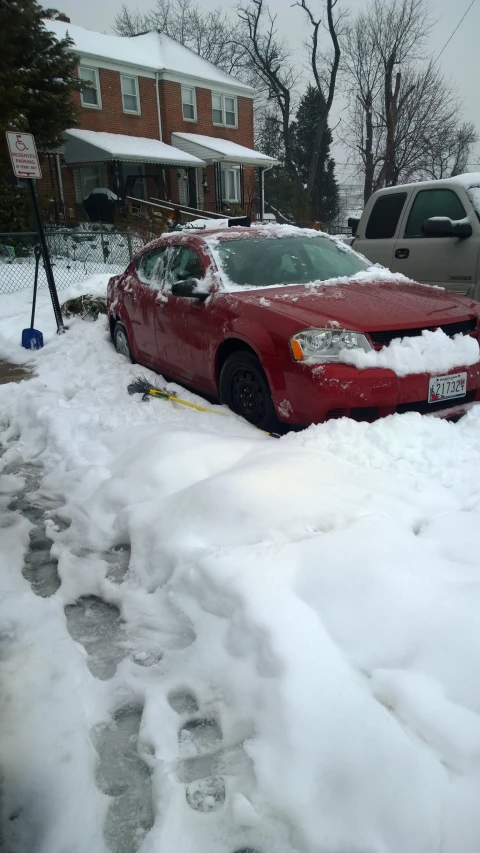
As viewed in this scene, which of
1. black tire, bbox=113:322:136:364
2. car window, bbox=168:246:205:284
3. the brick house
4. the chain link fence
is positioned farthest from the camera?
the brick house

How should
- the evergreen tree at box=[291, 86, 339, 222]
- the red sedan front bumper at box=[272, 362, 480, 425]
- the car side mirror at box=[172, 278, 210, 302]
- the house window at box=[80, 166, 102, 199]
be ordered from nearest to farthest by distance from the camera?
1. the red sedan front bumper at box=[272, 362, 480, 425]
2. the car side mirror at box=[172, 278, 210, 302]
3. the house window at box=[80, 166, 102, 199]
4. the evergreen tree at box=[291, 86, 339, 222]

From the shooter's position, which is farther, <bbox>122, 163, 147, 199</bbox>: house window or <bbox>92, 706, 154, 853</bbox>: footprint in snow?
<bbox>122, 163, 147, 199</bbox>: house window

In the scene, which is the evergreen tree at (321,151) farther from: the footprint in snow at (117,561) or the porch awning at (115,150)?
the footprint in snow at (117,561)

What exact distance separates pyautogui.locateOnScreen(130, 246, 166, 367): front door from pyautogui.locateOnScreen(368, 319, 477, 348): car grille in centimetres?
257

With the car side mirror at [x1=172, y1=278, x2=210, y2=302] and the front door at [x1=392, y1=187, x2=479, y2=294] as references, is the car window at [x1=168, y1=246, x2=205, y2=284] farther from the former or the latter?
the front door at [x1=392, y1=187, x2=479, y2=294]

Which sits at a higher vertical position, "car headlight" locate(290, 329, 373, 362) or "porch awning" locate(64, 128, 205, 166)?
"porch awning" locate(64, 128, 205, 166)

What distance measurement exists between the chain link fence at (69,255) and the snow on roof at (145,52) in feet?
42.6

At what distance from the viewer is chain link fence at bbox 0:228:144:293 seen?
12.7 metres

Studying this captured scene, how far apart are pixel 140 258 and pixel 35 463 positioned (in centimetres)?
309

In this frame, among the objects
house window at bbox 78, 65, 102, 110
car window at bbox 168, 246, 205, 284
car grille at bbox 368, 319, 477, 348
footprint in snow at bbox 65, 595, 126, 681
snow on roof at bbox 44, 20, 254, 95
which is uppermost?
snow on roof at bbox 44, 20, 254, 95

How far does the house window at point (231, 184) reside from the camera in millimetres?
29984

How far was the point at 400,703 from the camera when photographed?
1.92 metres

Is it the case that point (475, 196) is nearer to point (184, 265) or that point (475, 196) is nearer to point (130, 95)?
point (184, 265)

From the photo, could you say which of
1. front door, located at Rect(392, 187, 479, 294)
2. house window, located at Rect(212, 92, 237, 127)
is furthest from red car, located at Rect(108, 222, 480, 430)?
house window, located at Rect(212, 92, 237, 127)
